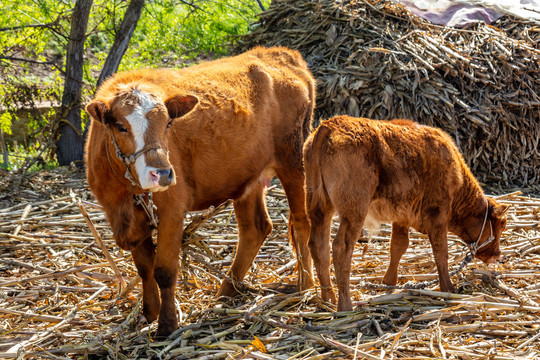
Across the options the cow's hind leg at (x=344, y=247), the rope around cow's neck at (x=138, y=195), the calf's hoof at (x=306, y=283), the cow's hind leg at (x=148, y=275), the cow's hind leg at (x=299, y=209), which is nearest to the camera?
the rope around cow's neck at (x=138, y=195)

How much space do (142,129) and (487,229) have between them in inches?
147

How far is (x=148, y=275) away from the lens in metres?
5.51

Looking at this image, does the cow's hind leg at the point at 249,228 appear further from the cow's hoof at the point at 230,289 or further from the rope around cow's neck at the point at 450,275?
the rope around cow's neck at the point at 450,275

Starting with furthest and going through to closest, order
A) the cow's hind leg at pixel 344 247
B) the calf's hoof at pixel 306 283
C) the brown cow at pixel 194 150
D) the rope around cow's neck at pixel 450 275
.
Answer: the calf's hoof at pixel 306 283 < the rope around cow's neck at pixel 450 275 < the cow's hind leg at pixel 344 247 < the brown cow at pixel 194 150

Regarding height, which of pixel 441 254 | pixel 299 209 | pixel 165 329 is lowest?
pixel 165 329

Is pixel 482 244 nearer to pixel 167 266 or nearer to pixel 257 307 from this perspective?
pixel 257 307

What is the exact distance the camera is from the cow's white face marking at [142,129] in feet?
14.6

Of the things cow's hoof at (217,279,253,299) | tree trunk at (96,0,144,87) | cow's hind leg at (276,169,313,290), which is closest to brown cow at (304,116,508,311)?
cow's hind leg at (276,169,313,290)

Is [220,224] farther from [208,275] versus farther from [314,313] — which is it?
[314,313]

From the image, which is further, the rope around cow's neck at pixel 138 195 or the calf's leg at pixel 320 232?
the calf's leg at pixel 320 232

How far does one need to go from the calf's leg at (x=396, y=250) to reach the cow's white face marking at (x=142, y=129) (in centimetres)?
276

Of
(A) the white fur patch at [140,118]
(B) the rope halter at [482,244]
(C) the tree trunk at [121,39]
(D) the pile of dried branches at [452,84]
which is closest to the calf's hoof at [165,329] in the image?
(A) the white fur patch at [140,118]

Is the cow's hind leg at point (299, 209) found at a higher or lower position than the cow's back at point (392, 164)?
lower

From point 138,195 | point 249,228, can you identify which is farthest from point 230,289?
point 138,195
